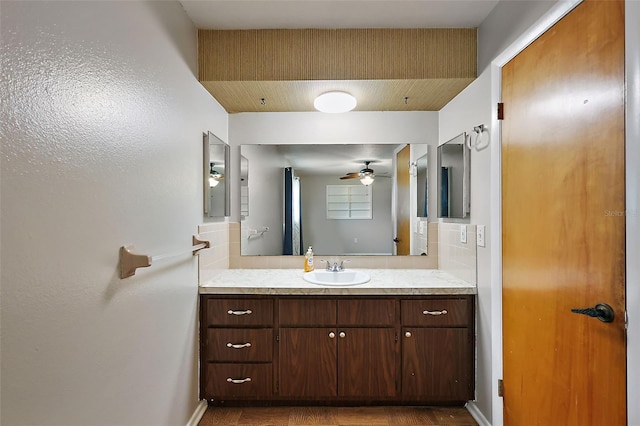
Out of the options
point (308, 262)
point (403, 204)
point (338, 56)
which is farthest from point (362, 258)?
point (338, 56)

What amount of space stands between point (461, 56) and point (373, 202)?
3.94ft

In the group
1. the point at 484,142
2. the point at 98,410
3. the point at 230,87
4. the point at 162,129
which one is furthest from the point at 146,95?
the point at 484,142

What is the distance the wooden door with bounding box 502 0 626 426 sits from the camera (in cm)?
105

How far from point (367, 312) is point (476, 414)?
881 mm

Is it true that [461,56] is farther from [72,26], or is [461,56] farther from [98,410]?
[98,410]

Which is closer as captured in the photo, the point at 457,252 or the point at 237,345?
the point at 237,345

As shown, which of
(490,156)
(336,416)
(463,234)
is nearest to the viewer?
(490,156)

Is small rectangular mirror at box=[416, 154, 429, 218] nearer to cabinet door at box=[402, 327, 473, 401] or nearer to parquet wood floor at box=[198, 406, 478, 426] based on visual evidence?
cabinet door at box=[402, 327, 473, 401]

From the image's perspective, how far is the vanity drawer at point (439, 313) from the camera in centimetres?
201

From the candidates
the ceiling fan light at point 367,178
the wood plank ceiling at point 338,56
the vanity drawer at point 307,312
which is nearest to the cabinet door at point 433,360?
the vanity drawer at point 307,312

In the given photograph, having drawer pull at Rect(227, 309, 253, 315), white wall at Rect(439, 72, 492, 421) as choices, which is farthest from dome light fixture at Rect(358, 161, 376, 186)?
drawer pull at Rect(227, 309, 253, 315)

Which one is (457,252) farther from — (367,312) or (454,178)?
(367,312)

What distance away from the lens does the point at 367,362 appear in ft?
6.59

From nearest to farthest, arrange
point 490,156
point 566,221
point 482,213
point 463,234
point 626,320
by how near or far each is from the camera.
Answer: point 626,320 < point 566,221 < point 490,156 < point 482,213 < point 463,234
